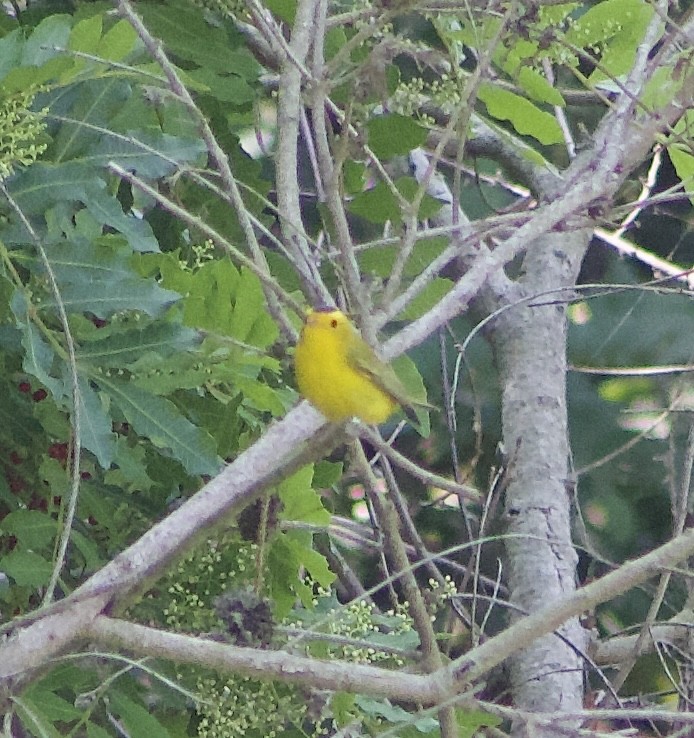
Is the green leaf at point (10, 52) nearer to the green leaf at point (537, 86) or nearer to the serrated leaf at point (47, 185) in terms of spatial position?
the serrated leaf at point (47, 185)

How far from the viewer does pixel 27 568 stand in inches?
50.9

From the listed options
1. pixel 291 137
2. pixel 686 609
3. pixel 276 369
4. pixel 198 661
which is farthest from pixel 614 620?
pixel 198 661

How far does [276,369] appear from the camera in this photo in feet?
5.03

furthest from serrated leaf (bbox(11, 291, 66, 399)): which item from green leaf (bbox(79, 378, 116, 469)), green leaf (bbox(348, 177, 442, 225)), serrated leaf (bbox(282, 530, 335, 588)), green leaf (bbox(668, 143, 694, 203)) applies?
green leaf (bbox(668, 143, 694, 203))

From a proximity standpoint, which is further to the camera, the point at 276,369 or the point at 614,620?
the point at 614,620

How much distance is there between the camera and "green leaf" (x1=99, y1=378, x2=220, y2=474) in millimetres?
1308

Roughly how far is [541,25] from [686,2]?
5.31 feet

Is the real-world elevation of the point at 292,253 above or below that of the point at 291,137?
below

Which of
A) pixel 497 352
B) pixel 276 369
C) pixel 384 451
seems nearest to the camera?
pixel 384 451

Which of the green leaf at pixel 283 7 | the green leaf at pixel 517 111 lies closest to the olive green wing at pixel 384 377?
the green leaf at pixel 517 111

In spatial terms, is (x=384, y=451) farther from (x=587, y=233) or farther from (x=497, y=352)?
(x=587, y=233)

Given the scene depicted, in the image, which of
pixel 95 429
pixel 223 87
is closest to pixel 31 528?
pixel 95 429

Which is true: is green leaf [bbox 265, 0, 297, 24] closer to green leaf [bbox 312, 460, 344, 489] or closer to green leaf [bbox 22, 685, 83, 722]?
green leaf [bbox 312, 460, 344, 489]

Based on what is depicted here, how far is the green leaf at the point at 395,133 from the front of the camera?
5.26 feet
